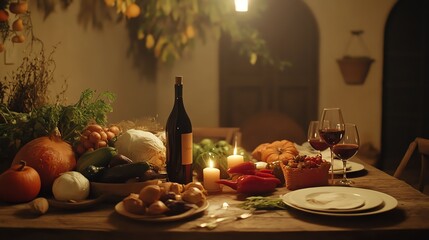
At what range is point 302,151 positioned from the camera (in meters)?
2.26

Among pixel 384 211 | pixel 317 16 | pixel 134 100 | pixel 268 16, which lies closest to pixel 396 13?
pixel 317 16

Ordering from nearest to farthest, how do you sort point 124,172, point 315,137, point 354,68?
1. point 124,172
2. point 315,137
3. point 354,68

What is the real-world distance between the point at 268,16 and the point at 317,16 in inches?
16.3

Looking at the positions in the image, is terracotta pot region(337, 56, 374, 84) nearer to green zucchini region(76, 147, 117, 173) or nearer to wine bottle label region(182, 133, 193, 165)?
wine bottle label region(182, 133, 193, 165)

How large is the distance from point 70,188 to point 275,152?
86 cm

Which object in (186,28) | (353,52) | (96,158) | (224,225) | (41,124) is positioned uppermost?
(186,28)

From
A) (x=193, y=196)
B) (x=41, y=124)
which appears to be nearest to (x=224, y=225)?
(x=193, y=196)

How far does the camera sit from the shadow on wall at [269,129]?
450 centimetres

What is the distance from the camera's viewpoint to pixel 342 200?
142cm

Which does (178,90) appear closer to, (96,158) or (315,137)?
(96,158)

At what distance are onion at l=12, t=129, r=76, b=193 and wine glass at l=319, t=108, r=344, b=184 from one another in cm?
81

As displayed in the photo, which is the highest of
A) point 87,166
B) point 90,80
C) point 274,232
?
point 90,80

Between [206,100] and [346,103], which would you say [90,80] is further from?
[346,103]

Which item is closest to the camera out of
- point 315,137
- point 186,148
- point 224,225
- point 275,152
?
point 224,225
